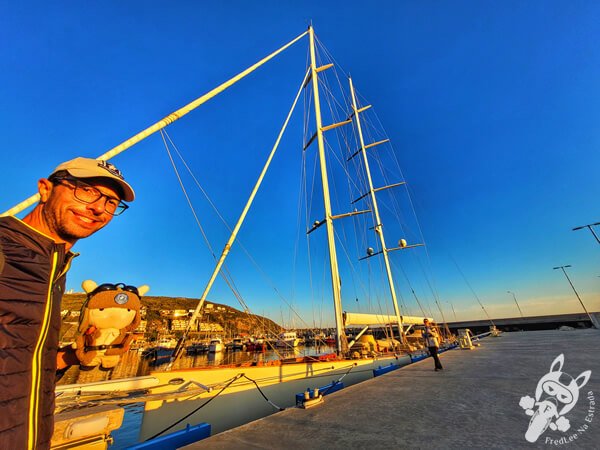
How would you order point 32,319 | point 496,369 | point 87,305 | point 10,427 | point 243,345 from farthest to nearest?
point 243,345 → point 496,369 → point 87,305 → point 32,319 → point 10,427

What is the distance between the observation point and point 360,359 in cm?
1079

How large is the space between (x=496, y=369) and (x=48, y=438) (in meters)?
10.1

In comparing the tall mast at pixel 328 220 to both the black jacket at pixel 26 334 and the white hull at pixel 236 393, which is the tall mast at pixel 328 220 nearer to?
the white hull at pixel 236 393

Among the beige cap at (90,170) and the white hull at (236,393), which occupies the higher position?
the beige cap at (90,170)

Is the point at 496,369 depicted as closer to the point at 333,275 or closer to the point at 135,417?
the point at 333,275

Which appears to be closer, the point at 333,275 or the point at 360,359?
the point at 360,359

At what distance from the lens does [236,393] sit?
737cm

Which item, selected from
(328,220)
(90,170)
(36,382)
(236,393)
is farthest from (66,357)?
(328,220)

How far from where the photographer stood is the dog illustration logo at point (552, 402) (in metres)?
3.38

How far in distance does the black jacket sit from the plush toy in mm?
366

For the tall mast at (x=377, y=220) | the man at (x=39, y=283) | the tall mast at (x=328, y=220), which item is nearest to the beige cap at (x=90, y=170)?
the man at (x=39, y=283)

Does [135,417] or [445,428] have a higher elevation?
[445,428]

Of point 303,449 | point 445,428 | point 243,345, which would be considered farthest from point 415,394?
point 243,345

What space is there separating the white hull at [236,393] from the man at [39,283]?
18.9 feet
